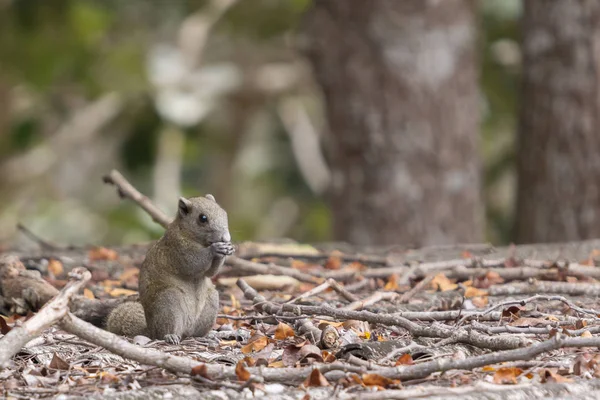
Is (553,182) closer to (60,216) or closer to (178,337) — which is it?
(178,337)

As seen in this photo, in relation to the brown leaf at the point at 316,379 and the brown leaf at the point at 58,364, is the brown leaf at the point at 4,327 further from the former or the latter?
the brown leaf at the point at 316,379

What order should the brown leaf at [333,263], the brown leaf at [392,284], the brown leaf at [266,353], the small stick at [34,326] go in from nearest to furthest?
the small stick at [34,326]
the brown leaf at [266,353]
the brown leaf at [392,284]
the brown leaf at [333,263]

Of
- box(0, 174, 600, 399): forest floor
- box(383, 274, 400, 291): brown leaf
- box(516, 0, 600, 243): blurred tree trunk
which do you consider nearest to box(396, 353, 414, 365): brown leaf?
box(0, 174, 600, 399): forest floor

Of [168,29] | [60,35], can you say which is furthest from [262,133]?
[60,35]

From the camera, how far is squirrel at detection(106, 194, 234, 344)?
411cm

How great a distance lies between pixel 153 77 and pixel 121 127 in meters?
1.81

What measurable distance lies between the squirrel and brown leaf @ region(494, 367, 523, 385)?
48.2 inches

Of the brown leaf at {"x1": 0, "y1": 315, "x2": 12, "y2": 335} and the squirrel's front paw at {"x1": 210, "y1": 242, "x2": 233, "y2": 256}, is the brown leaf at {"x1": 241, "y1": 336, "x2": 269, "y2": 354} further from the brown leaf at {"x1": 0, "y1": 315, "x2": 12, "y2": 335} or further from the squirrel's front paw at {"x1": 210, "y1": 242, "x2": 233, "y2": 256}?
the brown leaf at {"x1": 0, "y1": 315, "x2": 12, "y2": 335}

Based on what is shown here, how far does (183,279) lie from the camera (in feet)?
13.8

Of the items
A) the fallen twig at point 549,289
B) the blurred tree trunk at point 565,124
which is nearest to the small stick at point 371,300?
the fallen twig at point 549,289

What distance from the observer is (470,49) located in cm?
825

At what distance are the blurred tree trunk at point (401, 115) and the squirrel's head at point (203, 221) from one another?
387cm

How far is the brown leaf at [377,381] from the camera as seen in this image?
3.18 meters

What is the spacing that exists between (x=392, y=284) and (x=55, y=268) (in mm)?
1805
